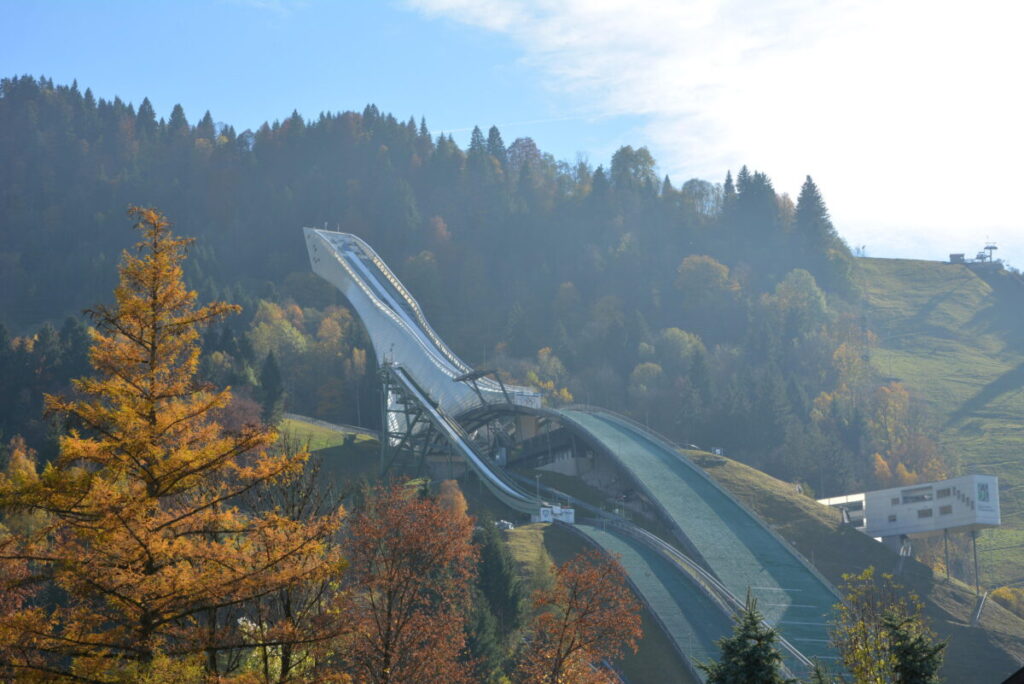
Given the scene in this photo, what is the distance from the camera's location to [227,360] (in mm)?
78312

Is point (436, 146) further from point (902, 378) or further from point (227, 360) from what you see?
point (227, 360)

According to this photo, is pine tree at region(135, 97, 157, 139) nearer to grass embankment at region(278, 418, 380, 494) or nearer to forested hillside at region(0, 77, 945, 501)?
forested hillside at region(0, 77, 945, 501)

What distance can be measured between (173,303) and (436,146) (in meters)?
132

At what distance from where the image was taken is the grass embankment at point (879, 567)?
50.0m

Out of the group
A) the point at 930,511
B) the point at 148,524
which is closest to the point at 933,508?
the point at 930,511

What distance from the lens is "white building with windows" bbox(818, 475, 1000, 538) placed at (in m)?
61.5

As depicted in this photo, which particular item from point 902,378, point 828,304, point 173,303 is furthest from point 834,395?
point 173,303

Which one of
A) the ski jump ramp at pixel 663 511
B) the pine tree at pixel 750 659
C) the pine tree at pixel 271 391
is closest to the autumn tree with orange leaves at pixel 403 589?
the pine tree at pixel 750 659

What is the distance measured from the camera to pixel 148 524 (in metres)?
16.2

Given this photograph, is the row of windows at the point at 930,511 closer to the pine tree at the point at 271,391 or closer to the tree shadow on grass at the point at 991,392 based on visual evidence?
the pine tree at the point at 271,391

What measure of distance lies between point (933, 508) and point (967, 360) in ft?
196

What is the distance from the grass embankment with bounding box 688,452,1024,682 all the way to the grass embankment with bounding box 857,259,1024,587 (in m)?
14.7

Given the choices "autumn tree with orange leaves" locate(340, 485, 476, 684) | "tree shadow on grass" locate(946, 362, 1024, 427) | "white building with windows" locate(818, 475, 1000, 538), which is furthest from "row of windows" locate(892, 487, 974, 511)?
"autumn tree with orange leaves" locate(340, 485, 476, 684)

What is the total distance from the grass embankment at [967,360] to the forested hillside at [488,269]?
468 cm
